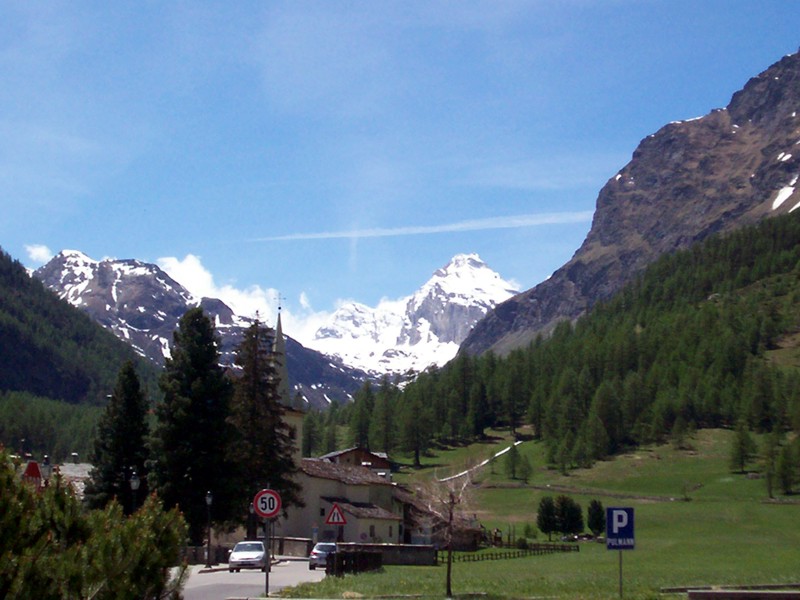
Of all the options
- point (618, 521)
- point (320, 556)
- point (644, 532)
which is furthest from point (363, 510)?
point (618, 521)

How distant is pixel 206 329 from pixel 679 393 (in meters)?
117

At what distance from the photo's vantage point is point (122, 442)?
60812 millimetres

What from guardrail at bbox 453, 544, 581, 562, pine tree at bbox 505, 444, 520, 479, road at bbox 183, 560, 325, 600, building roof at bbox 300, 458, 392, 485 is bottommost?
road at bbox 183, 560, 325, 600

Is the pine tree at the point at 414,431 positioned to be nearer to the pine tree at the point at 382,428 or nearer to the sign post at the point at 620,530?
the pine tree at the point at 382,428

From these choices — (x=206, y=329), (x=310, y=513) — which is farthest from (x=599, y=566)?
(x=310, y=513)

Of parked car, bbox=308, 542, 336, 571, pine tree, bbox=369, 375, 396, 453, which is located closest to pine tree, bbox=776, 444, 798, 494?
pine tree, bbox=369, 375, 396, 453

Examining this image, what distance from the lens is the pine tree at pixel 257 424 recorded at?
5528 centimetres

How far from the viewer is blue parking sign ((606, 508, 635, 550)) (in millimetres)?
23734

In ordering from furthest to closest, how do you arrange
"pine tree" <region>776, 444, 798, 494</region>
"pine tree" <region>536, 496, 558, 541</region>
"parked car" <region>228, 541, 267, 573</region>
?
"pine tree" <region>776, 444, 798, 494</region> → "pine tree" <region>536, 496, 558, 541</region> → "parked car" <region>228, 541, 267, 573</region>

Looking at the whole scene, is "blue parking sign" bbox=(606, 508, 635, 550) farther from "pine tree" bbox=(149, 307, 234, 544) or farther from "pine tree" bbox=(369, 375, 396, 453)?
"pine tree" bbox=(369, 375, 396, 453)

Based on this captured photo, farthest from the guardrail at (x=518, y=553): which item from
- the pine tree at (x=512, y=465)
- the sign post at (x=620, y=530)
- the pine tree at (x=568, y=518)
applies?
the pine tree at (x=512, y=465)

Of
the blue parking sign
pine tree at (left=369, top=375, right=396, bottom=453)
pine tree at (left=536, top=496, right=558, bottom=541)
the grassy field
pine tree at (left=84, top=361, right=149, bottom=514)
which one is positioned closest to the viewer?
the blue parking sign

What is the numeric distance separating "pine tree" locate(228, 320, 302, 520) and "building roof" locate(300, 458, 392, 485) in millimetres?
19604

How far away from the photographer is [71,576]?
10.7 m
